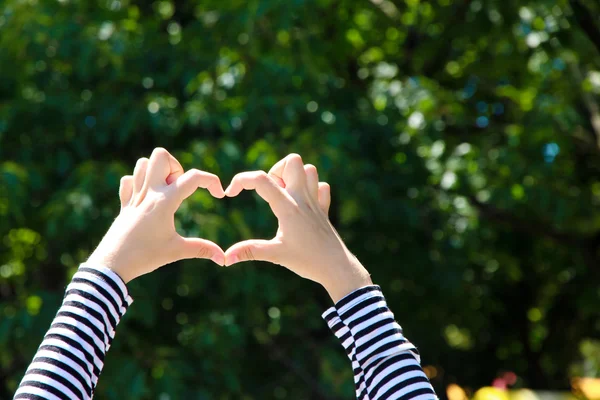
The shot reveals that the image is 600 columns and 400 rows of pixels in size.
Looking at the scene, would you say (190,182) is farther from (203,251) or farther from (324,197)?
(324,197)

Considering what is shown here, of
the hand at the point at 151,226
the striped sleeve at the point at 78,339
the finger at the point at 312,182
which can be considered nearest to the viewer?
the striped sleeve at the point at 78,339

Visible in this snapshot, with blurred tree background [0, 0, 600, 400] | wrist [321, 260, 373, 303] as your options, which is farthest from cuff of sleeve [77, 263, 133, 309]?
blurred tree background [0, 0, 600, 400]

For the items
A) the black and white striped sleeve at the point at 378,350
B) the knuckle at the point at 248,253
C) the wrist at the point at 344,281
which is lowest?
the black and white striped sleeve at the point at 378,350

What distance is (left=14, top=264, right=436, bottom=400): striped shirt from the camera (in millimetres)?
990

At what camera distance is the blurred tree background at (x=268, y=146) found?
388 centimetres

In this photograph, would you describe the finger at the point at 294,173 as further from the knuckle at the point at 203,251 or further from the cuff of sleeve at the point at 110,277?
the cuff of sleeve at the point at 110,277

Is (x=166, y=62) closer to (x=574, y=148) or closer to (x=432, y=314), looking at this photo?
(x=432, y=314)

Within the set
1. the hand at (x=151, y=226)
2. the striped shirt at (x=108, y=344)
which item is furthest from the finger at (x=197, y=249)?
the striped shirt at (x=108, y=344)

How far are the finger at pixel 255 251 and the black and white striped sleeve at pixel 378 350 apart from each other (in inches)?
4.7

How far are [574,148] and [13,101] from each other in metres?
3.66

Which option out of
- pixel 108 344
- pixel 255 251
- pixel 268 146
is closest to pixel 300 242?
pixel 255 251

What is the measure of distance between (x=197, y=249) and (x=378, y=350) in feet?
0.97

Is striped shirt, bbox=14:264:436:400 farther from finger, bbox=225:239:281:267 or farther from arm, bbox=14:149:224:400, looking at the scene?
finger, bbox=225:239:281:267

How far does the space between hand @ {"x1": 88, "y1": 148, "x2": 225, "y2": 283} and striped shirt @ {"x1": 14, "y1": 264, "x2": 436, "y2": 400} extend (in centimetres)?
3
